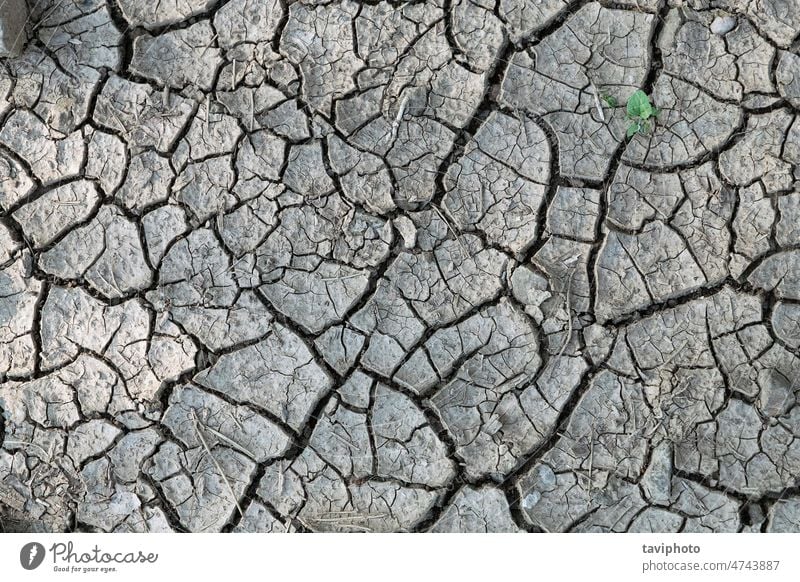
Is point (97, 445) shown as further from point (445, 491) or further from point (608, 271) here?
point (608, 271)

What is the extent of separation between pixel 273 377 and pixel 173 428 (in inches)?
17.6

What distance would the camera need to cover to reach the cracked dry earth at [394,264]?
10.6 ft

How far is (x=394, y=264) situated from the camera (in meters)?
3.29

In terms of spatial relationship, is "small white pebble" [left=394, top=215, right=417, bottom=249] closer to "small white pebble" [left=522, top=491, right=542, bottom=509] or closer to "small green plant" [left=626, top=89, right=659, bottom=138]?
"small green plant" [left=626, top=89, right=659, bottom=138]

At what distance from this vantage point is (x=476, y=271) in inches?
129

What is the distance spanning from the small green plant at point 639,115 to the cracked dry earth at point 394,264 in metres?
0.04

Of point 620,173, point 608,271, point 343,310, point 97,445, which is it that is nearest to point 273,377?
point 343,310
